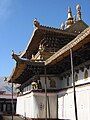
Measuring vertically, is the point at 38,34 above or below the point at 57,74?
above

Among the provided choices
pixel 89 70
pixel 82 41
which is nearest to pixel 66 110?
pixel 89 70

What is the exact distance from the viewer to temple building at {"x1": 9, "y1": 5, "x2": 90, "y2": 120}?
1688 centimetres

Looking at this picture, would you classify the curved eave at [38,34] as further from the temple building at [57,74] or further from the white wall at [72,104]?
the white wall at [72,104]

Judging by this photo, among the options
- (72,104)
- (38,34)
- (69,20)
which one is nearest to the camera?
(72,104)

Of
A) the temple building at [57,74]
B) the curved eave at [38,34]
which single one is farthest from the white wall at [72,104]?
the curved eave at [38,34]

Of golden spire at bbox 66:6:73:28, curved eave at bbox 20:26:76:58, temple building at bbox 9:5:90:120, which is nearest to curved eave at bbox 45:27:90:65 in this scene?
temple building at bbox 9:5:90:120

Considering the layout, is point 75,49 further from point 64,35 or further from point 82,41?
Answer: point 64,35

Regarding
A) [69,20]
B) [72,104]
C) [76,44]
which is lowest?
[72,104]

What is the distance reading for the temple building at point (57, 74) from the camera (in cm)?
1688

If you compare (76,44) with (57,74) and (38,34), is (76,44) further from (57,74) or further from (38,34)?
(38,34)

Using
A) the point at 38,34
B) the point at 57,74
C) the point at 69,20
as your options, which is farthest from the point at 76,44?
the point at 69,20

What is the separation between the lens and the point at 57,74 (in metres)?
22.9

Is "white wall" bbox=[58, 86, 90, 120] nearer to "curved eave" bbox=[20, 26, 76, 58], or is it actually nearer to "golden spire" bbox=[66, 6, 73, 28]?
"curved eave" bbox=[20, 26, 76, 58]

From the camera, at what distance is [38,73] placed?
22703 millimetres
